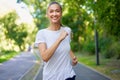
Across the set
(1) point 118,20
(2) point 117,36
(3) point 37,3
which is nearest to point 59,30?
(1) point 118,20

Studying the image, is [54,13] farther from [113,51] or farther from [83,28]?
[83,28]

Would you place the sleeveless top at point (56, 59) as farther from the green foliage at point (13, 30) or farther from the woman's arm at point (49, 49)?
the green foliage at point (13, 30)

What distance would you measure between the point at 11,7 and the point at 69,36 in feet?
300

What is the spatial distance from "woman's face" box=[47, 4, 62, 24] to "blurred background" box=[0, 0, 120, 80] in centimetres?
1497

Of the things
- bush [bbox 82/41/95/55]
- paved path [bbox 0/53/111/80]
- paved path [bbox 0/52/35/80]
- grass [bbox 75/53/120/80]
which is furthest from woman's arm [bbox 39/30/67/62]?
bush [bbox 82/41/95/55]

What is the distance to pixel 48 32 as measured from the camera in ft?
14.4

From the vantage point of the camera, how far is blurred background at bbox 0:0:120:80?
21.2 meters

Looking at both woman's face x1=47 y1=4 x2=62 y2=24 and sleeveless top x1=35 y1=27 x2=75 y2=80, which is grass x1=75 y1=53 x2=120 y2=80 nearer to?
A: sleeveless top x1=35 y1=27 x2=75 y2=80

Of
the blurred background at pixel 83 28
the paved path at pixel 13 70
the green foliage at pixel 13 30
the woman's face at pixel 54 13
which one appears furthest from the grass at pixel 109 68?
the green foliage at pixel 13 30

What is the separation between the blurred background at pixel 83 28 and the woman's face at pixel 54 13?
15.0 metres

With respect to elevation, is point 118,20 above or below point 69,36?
below

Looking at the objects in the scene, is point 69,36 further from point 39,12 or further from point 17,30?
point 17,30

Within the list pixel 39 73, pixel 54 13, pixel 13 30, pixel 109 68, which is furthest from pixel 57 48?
pixel 13 30

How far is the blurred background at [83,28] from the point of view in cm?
2119
